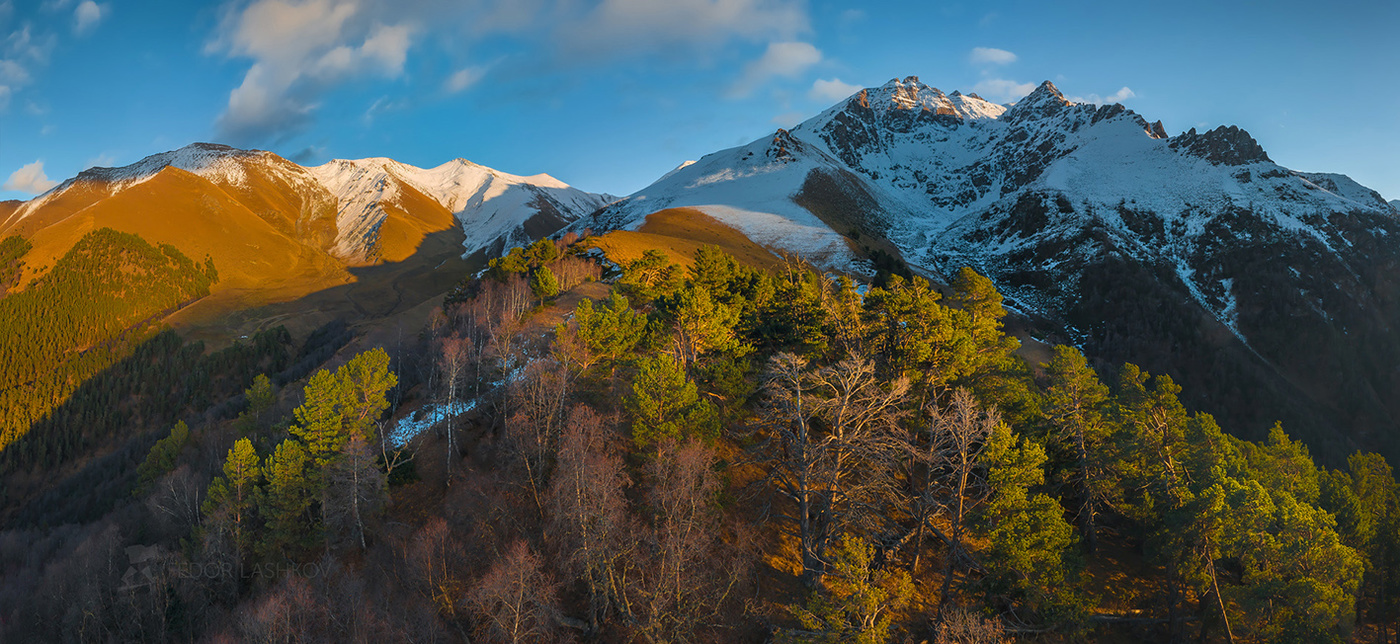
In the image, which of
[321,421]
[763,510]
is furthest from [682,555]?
[321,421]

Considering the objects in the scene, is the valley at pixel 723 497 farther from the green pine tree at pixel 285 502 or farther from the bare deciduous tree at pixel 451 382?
the bare deciduous tree at pixel 451 382

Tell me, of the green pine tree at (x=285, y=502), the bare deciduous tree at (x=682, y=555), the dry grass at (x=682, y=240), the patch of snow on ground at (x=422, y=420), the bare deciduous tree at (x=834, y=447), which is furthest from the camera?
the dry grass at (x=682, y=240)

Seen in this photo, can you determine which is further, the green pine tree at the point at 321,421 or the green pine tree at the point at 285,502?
the green pine tree at the point at 321,421

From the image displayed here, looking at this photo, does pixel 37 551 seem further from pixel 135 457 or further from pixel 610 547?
pixel 610 547

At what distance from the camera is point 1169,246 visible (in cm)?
12619

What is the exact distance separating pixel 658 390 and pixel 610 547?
334 inches

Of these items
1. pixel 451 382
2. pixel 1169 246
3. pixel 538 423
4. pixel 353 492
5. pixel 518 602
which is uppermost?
pixel 1169 246

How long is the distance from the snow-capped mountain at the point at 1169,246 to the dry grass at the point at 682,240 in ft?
23.8

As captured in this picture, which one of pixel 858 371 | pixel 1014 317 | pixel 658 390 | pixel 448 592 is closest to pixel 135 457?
pixel 448 592

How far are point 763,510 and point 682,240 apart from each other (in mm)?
76889

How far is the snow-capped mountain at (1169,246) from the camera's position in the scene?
96.6m

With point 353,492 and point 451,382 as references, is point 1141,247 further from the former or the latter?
point 353,492

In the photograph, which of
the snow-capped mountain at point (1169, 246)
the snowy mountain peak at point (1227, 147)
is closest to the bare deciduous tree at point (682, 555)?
the snow-capped mountain at point (1169, 246)

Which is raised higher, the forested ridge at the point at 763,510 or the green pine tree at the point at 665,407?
the green pine tree at the point at 665,407
